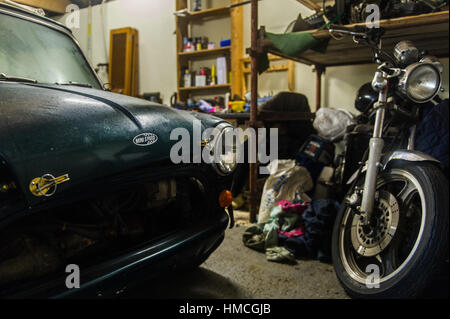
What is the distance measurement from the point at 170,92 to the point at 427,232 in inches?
168

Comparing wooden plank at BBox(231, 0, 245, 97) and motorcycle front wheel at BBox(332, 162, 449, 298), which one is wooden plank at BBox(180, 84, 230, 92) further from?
motorcycle front wheel at BBox(332, 162, 449, 298)

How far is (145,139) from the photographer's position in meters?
0.98

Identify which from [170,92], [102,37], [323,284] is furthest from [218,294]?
[102,37]

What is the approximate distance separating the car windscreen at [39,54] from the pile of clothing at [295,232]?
1.32 m

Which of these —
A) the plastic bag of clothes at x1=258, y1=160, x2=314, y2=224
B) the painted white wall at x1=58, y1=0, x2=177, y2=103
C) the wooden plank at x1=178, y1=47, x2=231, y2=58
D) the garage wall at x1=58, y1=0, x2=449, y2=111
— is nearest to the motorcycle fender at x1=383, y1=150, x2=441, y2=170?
the plastic bag of clothes at x1=258, y1=160, x2=314, y2=224

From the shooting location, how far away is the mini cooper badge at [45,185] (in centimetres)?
74

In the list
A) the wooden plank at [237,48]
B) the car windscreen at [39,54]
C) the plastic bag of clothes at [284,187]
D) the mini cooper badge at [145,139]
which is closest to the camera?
the mini cooper badge at [145,139]

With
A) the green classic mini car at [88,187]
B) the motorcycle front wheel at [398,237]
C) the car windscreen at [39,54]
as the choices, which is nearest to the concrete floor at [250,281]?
the motorcycle front wheel at [398,237]

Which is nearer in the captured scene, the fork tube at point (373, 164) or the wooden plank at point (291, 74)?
the fork tube at point (373, 164)

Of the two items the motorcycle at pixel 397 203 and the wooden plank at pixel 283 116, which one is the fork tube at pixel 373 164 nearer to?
the motorcycle at pixel 397 203

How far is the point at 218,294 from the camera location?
150 cm

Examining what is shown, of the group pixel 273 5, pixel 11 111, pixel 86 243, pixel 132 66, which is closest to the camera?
pixel 11 111
